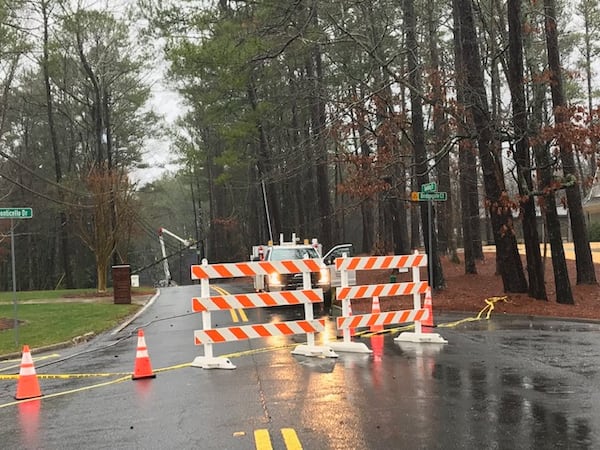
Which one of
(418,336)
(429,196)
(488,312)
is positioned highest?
(429,196)

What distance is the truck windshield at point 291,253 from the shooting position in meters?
20.5

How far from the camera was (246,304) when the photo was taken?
9930 millimetres

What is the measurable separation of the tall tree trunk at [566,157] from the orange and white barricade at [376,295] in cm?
701

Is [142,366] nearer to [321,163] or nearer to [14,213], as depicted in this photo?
[14,213]

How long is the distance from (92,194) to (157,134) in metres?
23.2

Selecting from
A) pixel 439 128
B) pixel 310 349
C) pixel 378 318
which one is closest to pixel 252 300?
pixel 310 349

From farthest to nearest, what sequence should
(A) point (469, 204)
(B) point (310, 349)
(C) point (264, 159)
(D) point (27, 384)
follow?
(C) point (264, 159) < (A) point (469, 204) < (B) point (310, 349) < (D) point (27, 384)

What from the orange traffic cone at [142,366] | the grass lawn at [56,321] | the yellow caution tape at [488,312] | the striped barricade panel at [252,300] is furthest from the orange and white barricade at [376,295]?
the grass lawn at [56,321]

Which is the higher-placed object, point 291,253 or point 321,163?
point 321,163

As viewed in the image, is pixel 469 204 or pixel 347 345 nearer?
pixel 347 345

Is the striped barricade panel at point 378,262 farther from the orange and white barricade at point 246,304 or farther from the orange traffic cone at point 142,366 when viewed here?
the orange traffic cone at point 142,366

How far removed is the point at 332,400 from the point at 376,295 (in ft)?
14.1

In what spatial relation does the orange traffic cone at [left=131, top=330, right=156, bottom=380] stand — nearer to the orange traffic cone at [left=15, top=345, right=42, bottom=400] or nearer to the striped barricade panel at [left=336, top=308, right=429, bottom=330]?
the orange traffic cone at [left=15, top=345, right=42, bottom=400]

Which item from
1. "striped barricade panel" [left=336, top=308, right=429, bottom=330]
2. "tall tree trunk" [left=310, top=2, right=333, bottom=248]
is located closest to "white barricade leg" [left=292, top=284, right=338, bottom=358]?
"striped barricade panel" [left=336, top=308, right=429, bottom=330]
